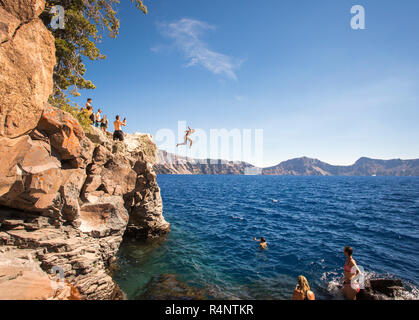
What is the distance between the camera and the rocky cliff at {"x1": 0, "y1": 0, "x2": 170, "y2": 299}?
5.99 m

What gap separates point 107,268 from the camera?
1248 centimetres

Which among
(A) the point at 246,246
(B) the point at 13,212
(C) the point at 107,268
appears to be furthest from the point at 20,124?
(A) the point at 246,246

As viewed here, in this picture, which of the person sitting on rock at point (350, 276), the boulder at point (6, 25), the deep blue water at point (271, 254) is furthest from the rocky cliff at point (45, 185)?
the person sitting on rock at point (350, 276)

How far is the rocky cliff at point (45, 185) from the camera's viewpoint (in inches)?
236

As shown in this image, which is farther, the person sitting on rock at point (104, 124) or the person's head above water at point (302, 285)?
the person sitting on rock at point (104, 124)

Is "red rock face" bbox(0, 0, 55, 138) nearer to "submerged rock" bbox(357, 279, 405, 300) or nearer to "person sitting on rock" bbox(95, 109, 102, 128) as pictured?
"person sitting on rock" bbox(95, 109, 102, 128)

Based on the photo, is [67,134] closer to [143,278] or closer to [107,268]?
[107,268]

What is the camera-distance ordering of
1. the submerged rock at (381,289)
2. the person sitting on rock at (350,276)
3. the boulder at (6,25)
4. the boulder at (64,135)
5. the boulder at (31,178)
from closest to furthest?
1. the boulder at (6,25)
2. the boulder at (31,178)
3. the boulder at (64,135)
4. the submerged rock at (381,289)
5. the person sitting on rock at (350,276)

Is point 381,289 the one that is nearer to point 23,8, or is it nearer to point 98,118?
point 23,8

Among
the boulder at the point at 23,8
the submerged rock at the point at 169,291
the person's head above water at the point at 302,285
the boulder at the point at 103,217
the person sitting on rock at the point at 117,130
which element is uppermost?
the boulder at the point at 23,8

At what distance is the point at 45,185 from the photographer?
28.4ft

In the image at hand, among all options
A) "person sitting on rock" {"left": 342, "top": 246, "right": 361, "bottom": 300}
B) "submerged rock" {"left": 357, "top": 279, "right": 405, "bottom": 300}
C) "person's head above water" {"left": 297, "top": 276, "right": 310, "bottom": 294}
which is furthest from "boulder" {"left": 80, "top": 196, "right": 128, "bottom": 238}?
"submerged rock" {"left": 357, "top": 279, "right": 405, "bottom": 300}

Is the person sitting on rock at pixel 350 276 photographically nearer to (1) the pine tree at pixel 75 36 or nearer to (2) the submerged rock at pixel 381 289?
(2) the submerged rock at pixel 381 289

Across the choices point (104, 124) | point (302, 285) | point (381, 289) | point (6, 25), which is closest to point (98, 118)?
point (104, 124)
